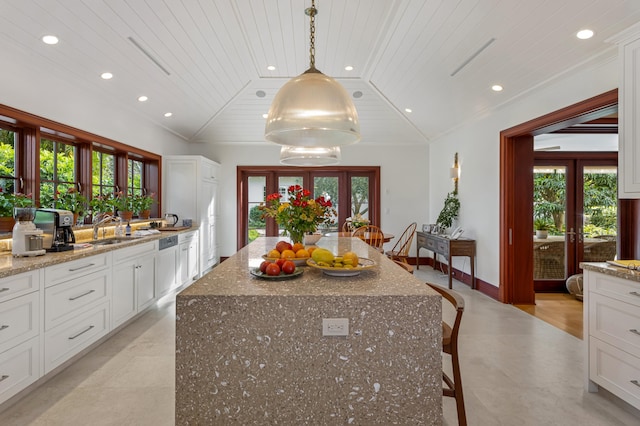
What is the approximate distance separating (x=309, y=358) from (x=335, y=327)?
0.55 ft

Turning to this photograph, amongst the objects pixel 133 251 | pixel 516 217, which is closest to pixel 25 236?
pixel 133 251

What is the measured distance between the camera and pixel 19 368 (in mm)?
2336

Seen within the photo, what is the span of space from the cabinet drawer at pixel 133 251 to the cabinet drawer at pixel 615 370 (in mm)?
3934

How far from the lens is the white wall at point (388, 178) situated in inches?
301

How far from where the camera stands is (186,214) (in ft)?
20.5

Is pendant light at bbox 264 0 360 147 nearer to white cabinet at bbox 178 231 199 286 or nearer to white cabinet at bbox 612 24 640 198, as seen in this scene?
white cabinet at bbox 612 24 640 198

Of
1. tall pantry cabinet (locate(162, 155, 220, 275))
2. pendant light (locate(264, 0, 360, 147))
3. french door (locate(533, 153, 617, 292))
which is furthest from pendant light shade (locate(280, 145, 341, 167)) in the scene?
french door (locate(533, 153, 617, 292))

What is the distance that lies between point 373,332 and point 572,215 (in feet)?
16.7

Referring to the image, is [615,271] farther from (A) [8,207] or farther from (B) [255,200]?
(B) [255,200]

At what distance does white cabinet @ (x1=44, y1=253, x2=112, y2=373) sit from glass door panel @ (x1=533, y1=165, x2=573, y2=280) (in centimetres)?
548

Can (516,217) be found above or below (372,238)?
above

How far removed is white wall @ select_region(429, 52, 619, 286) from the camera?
11.2 feet

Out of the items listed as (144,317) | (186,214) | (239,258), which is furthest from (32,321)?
(186,214)

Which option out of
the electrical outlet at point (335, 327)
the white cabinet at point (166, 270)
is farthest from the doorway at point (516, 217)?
the white cabinet at point (166, 270)
